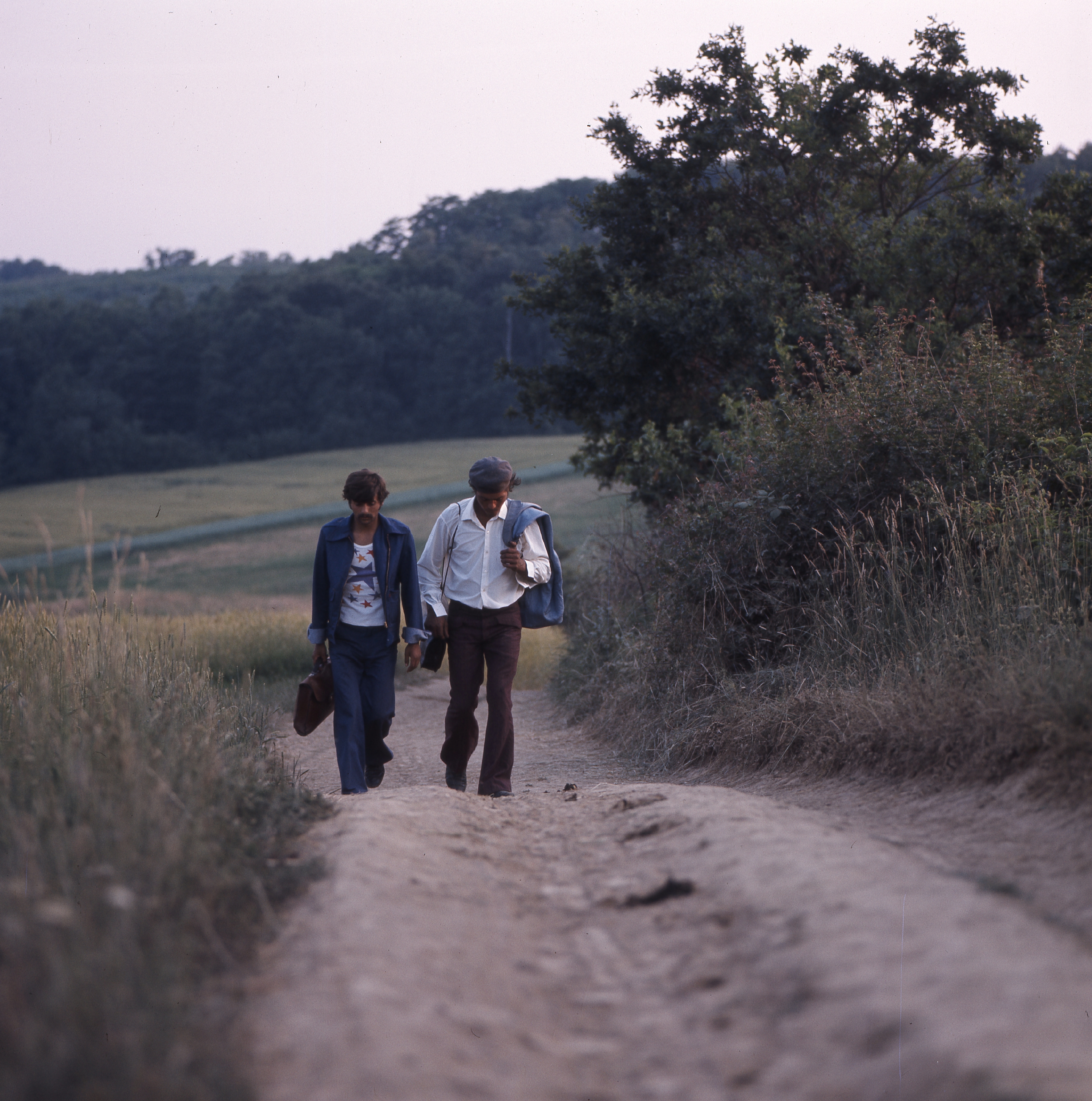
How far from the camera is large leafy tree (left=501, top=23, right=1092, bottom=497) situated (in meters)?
14.2

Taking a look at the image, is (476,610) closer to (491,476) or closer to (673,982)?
(491,476)

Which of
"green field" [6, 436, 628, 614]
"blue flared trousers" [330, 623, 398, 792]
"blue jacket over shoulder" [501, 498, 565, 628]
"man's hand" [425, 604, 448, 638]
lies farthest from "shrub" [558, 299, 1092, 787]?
"green field" [6, 436, 628, 614]

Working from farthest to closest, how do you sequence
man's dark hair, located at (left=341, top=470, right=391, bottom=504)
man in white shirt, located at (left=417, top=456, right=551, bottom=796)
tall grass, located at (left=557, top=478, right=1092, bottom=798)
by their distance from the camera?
1. man in white shirt, located at (left=417, top=456, right=551, bottom=796)
2. man's dark hair, located at (left=341, top=470, right=391, bottom=504)
3. tall grass, located at (left=557, top=478, right=1092, bottom=798)

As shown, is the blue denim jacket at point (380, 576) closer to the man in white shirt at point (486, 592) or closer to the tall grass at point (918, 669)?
the man in white shirt at point (486, 592)

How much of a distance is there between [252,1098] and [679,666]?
6.49 metres

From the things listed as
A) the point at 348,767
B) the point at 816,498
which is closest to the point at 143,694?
the point at 348,767

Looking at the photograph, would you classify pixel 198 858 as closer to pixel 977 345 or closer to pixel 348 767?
pixel 348 767

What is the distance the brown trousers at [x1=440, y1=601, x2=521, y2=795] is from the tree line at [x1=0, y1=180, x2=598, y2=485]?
51316mm

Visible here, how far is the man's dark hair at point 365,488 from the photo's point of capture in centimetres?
610

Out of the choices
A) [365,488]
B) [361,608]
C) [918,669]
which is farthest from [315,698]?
[918,669]

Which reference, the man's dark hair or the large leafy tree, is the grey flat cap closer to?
the man's dark hair

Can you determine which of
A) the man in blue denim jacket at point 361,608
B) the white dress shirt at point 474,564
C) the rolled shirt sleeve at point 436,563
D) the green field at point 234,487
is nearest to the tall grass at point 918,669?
the white dress shirt at point 474,564

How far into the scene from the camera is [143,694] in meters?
5.16

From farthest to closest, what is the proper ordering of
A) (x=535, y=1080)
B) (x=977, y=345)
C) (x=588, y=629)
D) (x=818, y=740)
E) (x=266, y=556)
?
1. (x=266, y=556)
2. (x=588, y=629)
3. (x=977, y=345)
4. (x=818, y=740)
5. (x=535, y=1080)
